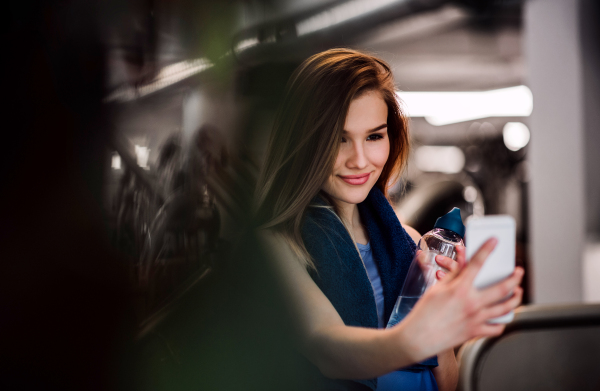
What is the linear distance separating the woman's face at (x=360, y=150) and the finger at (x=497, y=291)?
22 cm

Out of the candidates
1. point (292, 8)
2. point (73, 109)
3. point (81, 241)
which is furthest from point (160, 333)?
point (292, 8)

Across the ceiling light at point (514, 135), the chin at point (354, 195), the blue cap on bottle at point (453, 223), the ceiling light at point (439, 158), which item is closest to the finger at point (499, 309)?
the blue cap on bottle at point (453, 223)

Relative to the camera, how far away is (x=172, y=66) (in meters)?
0.58

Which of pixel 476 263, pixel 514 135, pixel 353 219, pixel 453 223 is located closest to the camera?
pixel 476 263

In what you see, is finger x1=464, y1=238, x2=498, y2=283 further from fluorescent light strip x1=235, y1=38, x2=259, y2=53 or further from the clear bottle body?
fluorescent light strip x1=235, y1=38, x2=259, y2=53

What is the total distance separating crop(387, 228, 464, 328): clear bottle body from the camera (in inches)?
25.1

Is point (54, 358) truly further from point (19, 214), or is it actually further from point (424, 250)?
point (424, 250)

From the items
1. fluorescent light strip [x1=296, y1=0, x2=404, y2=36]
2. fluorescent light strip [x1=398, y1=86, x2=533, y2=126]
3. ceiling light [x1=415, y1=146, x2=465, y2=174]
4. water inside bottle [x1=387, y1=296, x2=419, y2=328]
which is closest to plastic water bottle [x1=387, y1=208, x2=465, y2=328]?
water inside bottle [x1=387, y1=296, x2=419, y2=328]

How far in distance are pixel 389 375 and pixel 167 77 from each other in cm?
51

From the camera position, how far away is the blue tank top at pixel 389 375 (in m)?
0.64

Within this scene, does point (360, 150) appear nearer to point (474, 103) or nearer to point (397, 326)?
point (397, 326)

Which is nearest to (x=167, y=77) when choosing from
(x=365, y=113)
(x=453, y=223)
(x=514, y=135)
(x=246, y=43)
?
(x=246, y=43)

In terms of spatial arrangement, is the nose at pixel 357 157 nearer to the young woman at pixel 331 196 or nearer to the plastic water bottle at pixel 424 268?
the young woman at pixel 331 196

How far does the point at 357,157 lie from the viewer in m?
0.59
